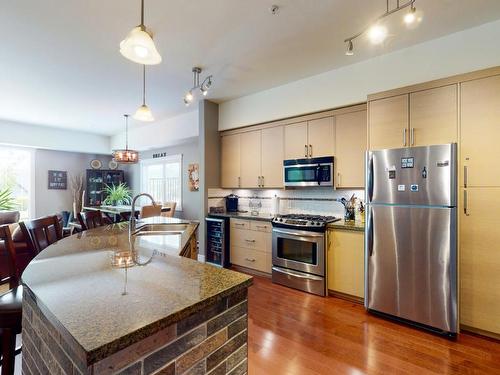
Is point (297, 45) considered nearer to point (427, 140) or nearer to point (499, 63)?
point (427, 140)

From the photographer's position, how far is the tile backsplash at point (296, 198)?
11.9ft

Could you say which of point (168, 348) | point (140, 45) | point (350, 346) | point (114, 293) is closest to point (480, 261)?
point (350, 346)

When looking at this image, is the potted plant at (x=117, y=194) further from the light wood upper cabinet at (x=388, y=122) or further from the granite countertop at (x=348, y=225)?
the light wood upper cabinet at (x=388, y=122)

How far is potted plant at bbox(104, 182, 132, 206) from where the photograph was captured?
6.75 meters

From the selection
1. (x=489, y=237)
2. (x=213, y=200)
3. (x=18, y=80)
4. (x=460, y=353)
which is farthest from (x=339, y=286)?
(x=18, y=80)

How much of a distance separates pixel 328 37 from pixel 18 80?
160 inches

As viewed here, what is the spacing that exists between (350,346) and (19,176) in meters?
7.76

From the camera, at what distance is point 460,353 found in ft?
6.75

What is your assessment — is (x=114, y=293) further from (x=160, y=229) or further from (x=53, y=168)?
(x=53, y=168)

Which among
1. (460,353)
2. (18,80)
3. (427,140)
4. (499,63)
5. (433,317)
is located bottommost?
(460,353)

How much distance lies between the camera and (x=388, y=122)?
2670mm

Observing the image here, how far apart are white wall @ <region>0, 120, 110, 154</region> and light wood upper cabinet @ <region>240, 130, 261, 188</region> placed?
4864 millimetres

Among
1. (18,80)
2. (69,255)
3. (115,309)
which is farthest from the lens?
(18,80)

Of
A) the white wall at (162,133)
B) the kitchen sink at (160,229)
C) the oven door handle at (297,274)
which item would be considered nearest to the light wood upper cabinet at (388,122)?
the oven door handle at (297,274)
